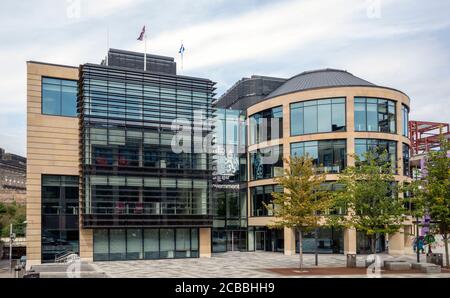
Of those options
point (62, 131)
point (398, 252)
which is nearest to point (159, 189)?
point (62, 131)

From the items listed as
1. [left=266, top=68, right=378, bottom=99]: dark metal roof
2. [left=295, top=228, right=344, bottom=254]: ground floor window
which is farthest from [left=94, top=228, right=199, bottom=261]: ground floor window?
[left=266, top=68, right=378, bottom=99]: dark metal roof

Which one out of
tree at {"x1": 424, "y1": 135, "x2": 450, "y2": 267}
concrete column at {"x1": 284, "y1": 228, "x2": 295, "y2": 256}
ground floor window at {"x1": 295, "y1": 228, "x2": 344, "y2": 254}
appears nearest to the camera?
tree at {"x1": 424, "y1": 135, "x2": 450, "y2": 267}

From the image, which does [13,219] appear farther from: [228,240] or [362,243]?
[362,243]

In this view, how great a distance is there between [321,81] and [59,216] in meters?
29.1

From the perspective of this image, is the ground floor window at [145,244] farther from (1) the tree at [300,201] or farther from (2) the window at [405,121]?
(2) the window at [405,121]

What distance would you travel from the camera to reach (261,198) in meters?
55.7

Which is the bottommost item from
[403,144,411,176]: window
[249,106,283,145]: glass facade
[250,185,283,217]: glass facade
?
[250,185,283,217]: glass facade

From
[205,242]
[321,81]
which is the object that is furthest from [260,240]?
[321,81]

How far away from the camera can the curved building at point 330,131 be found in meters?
49.7

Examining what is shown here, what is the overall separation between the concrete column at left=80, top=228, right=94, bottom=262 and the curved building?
1665 cm

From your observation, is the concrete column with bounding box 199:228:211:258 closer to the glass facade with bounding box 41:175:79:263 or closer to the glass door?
the glass door

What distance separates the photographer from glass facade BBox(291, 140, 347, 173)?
164 ft

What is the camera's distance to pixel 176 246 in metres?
45.8

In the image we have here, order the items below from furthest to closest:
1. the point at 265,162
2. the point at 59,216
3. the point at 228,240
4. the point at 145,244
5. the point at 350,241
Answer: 1. the point at 228,240
2. the point at 265,162
3. the point at 350,241
4. the point at 145,244
5. the point at 59,216
